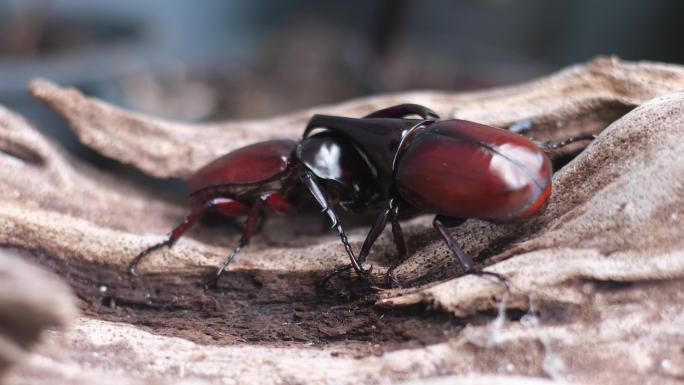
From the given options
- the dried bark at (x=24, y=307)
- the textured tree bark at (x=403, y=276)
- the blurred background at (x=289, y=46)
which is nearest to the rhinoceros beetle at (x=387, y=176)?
the textured tree bark at (x=403, y=276)

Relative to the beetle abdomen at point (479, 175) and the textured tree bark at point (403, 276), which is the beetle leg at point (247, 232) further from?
the beetle abdomen at point (479, 175)

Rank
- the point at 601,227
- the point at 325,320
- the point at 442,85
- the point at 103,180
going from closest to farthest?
the point at 601,227 → the point at 325,320 → the point at 103,180 → the point at 442,85

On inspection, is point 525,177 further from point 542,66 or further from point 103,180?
point 542,66

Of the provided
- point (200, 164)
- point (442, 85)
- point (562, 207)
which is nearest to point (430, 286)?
point (562, 207)

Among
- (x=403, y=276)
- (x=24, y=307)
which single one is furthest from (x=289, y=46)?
(x=24, y=307)

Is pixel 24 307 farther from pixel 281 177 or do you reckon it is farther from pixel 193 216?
pixel 281 177

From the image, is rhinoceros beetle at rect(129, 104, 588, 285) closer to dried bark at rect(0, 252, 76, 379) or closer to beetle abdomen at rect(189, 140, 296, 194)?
beetle abdomen at rect(189, 140, 296, 194)
